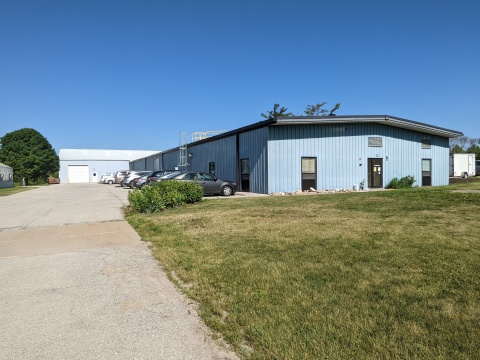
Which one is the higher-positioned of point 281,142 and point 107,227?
point 281,142

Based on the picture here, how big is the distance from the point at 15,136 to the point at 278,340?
74.3m

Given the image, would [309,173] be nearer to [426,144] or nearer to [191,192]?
[191,192]

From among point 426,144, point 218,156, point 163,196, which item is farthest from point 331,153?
point 163,196

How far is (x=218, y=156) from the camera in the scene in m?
25.8

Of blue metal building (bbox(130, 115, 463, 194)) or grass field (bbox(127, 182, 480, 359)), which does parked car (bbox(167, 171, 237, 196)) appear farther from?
grass field (bbox(127, 182, 480, 359))

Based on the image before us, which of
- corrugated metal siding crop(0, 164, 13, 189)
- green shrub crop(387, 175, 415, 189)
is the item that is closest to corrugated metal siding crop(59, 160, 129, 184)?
corrugated metal siding crop(0, 164, 13, 189)

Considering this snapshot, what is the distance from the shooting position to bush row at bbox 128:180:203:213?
1220 cm

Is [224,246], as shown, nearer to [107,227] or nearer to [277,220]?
[277,220]

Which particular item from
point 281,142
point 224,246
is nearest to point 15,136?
point 281,142

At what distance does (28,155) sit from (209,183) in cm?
5750

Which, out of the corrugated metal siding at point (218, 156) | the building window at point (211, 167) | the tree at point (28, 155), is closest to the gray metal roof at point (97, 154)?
the tree at point (28, 155)

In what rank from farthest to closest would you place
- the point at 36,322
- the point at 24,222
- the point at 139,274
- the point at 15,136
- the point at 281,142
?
the point at 15,136, the point at 281,142, the point at 24,222, the point at 139,274, the point at 36,322

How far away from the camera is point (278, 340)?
9.33 ft

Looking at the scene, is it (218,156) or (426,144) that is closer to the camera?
(426,144)
